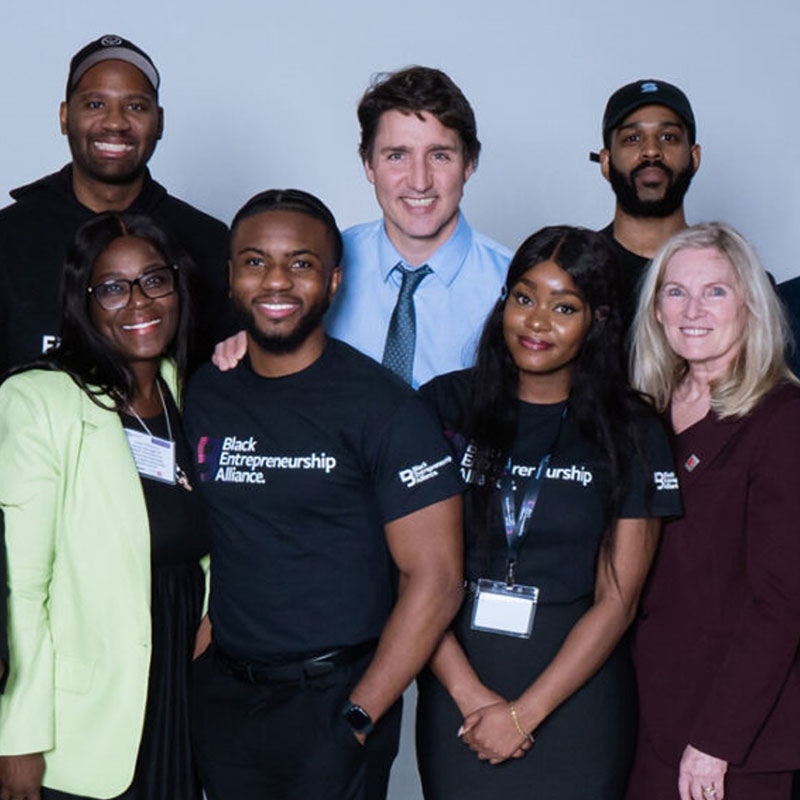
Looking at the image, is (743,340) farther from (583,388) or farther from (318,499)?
(318,499)

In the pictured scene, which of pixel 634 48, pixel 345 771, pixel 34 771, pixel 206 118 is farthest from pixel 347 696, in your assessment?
pixel 634 48

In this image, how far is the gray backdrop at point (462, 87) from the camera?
4.95 metres

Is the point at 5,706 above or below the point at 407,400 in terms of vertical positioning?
below

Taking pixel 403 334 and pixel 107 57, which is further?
pixel 107 57

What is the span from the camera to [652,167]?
3.82m

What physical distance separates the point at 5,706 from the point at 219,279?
1.34 m

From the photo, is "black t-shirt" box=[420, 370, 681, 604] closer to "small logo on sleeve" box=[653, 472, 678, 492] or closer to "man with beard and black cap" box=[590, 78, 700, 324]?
"small logo on sleeve" box=[653, 472, 678, 492]

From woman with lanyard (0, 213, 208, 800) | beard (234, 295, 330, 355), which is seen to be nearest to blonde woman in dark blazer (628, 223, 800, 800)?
beard (234, 295, 330, 355)

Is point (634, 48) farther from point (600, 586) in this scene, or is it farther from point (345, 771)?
point (345, 771)

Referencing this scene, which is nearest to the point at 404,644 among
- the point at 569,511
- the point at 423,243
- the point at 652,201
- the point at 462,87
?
the point at 569,511

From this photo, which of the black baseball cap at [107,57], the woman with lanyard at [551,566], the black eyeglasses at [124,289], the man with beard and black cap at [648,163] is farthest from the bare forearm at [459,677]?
the black baseball cap at [107,57]

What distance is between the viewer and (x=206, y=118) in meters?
4.96

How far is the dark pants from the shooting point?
2.62 metres

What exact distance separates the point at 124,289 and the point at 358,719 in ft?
3.35
